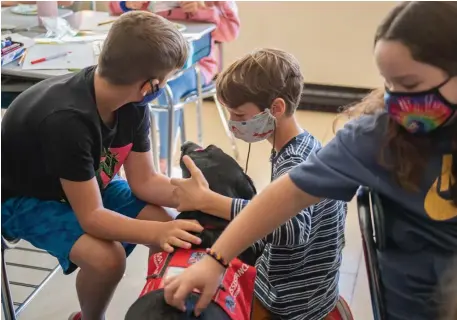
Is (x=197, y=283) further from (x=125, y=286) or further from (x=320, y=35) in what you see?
(x=320, y=35)

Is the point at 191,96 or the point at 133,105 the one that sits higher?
the point at 133,105

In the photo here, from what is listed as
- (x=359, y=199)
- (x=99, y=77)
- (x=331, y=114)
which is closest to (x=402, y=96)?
(x=359, y=199)

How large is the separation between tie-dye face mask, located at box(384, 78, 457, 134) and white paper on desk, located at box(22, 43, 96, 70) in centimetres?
129

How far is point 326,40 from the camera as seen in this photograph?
3.54 metres

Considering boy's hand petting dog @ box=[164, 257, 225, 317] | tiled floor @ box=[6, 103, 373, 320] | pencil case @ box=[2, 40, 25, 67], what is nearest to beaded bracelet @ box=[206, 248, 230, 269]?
boy's hand petting dog @ box=[164, 257, 225, 317]

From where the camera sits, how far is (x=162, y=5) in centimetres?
265

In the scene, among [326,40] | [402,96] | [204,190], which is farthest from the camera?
[326,40]

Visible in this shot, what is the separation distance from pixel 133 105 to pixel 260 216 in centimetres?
63

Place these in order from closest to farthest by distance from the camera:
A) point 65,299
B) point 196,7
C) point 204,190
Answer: point 204,190 → point 65,299 → point 196,7

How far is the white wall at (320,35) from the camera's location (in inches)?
136

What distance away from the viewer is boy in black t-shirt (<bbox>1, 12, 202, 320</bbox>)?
1.39 meters

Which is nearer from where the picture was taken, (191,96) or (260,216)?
(260,216)

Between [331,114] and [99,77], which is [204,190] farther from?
[331,114]

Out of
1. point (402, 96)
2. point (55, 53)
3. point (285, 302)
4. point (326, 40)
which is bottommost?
point (326, 40)
